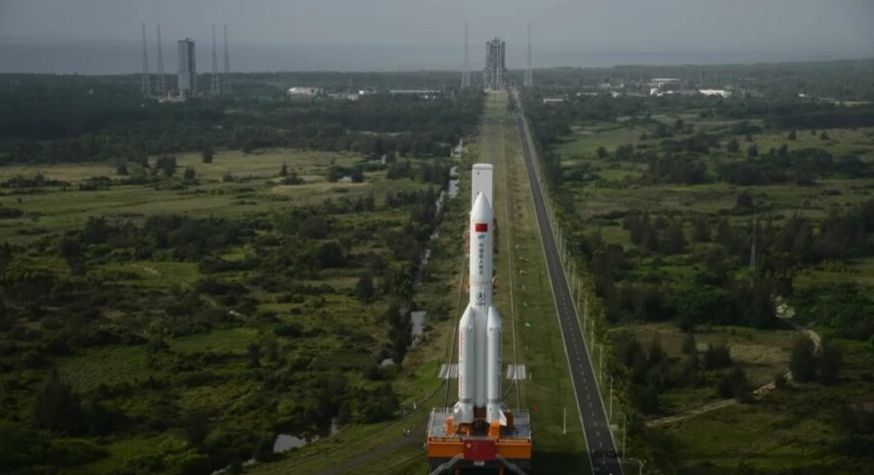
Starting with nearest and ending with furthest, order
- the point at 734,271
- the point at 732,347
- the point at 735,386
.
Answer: the point at 735,386, the point at 732,347, the point at 734,271

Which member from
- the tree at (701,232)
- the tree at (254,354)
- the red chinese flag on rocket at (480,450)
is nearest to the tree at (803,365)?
the red chinese flag on rocket at (480,450)

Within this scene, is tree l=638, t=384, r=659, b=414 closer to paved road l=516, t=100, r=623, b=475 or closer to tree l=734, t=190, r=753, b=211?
paved road l=516, t=100, r=623, b=475

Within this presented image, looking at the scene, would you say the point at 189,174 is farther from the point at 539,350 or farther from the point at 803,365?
the point at 803,365

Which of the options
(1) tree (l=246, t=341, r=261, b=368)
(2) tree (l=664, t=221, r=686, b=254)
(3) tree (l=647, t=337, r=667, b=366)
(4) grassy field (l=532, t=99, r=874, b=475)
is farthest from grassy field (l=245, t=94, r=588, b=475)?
(2) tree (l=664, t=221, r=686, b=254)

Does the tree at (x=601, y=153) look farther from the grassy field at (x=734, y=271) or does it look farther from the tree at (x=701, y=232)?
the tree at (x=701, y=232)

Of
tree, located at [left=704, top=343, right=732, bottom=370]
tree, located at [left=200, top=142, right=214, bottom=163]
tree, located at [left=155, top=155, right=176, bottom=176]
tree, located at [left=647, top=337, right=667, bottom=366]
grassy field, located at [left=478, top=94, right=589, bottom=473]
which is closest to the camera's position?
grassy field, located at [left=478, top=94, right=589, bottom=473]

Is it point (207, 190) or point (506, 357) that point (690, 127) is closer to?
point (207, 190)

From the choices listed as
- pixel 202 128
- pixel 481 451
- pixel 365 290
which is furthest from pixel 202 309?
pixel 202 128
